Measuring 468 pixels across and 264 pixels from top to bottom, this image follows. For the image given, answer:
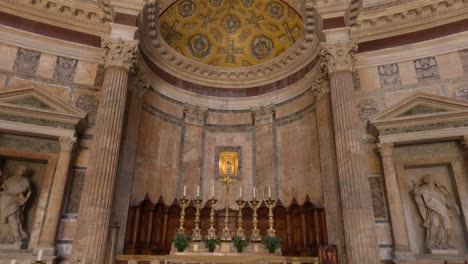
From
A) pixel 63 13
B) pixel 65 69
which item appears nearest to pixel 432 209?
pixel 65 69

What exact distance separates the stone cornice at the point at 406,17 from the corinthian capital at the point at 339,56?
1.51 metres

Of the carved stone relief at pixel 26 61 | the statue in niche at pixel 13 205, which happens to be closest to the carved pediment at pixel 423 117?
the statue in niche at pixel 13 205

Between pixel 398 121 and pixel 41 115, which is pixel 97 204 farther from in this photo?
pixel 398 121

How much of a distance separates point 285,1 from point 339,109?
5.51 meters

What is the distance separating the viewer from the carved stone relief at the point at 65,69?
31.6 ft

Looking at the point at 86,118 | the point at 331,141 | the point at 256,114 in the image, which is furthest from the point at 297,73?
the point at 86,118

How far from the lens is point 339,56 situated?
9.09 meters

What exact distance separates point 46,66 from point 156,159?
4.45 m

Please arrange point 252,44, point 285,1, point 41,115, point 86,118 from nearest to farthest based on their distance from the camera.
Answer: point 41,115
point 86,118
point 285,1
point 252,44

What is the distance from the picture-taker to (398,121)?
8500 mm

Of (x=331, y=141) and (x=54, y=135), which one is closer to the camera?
(x=54, y=135)

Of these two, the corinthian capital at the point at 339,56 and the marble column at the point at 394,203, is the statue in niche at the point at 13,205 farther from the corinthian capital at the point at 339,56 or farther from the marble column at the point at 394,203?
the marble column at the point at 394,203

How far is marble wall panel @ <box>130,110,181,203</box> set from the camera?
1072 cm

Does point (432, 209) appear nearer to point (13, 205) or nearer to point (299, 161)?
point (299, 161)
